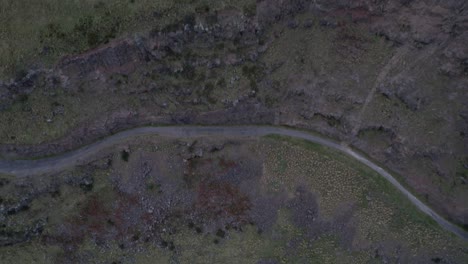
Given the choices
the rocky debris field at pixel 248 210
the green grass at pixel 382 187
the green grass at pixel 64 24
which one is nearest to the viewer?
the green grass at pixel 64 24

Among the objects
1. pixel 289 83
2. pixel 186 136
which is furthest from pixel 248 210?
pixel 289 83

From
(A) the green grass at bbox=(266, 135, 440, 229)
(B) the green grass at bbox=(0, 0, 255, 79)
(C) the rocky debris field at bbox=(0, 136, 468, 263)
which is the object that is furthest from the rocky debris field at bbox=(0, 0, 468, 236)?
(C) the rocky debris field at bbox=(0, 136, 468, 263)

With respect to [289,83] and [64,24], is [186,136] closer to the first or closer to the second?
[289,83]

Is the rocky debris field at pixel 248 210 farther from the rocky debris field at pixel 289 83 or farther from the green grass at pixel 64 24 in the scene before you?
the green grass at pixel 64 24

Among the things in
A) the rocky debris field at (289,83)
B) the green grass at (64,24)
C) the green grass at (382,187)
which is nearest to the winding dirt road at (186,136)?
the green grass at (382,187)

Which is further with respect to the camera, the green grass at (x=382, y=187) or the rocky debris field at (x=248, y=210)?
the green grass at (x=382, y=187)

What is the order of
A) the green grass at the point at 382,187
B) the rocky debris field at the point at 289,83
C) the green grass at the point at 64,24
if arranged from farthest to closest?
1. the green grass at the point at 382,187
2. the rocky debris field at the point at 289,83
3. the green grass at the point at 64,24

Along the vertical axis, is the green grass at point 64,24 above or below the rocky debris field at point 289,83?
above

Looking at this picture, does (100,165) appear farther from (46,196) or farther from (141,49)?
(141,49)
